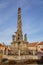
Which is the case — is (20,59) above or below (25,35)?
below

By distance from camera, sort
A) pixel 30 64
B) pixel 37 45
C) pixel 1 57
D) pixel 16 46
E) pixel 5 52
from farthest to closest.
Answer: pixel 37 45, pixel 16 46, pixel 5 52, pixel 1 57, pixel 30 64

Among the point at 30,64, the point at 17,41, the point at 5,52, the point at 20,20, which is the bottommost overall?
the point at 30,64

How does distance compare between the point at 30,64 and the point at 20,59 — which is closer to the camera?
the point at 30,64

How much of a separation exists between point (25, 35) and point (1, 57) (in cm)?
1150

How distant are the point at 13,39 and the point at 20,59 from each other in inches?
386

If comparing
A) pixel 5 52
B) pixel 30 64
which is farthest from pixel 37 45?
pixel 30 64

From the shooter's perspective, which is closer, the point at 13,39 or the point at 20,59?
the point at 20,59

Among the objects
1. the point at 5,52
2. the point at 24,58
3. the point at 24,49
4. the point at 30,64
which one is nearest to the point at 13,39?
the point at 24,49

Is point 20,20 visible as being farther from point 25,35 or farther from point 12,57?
point 12,57

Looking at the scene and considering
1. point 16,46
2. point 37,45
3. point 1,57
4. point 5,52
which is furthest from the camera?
point 37,45

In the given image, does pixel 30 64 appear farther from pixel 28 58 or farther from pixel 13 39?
pixel 13 39

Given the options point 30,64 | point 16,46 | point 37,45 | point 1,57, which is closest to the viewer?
point 30,64

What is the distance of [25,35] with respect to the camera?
41125 mm

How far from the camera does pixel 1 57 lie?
3200 cm
